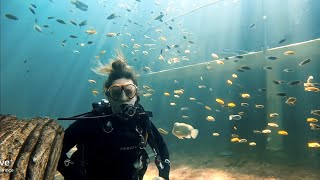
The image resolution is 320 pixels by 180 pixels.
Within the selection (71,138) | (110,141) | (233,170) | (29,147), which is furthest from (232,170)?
(29,147)

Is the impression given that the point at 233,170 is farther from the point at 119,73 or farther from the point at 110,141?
the point at 110,141

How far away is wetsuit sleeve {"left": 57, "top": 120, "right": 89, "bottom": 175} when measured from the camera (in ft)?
10.7

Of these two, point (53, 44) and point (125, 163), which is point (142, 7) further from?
point (125, 163)

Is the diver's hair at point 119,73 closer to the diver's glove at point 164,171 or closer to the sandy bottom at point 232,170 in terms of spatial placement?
the diver's glove at point 164,171

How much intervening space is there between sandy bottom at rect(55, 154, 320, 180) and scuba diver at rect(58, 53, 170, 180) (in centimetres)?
756

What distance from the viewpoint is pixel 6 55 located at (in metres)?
78.0

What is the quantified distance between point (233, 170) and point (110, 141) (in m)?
8.94

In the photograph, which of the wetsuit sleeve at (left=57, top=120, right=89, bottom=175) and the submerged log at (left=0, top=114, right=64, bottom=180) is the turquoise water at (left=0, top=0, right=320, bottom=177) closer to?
the wetsuit sleeve at (left=57, top=120, right=89, bottom=175)

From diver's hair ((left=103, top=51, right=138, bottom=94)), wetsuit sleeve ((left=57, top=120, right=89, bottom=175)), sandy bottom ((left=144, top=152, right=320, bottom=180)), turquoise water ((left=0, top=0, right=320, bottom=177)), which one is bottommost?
sandy bottom ((left=144, top=152, right=320, bottom=180))

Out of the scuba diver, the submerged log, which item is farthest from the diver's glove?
the submerged log

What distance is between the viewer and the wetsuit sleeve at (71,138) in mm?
3248

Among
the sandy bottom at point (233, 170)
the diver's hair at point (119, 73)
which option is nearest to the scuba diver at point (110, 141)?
the diver's hair at point (119, 73)

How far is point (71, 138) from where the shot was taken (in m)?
3.44

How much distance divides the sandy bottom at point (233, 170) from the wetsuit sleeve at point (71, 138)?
7.82 m
